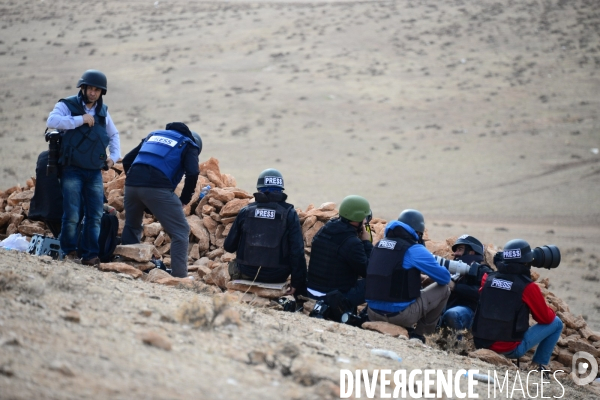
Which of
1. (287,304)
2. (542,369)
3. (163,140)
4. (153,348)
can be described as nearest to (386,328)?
(287,304)

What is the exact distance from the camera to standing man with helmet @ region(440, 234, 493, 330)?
7652 millimetres

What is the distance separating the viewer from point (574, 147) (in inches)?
1104

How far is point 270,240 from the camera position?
24.9ft

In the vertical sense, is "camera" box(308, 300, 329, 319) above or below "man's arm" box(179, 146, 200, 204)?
below

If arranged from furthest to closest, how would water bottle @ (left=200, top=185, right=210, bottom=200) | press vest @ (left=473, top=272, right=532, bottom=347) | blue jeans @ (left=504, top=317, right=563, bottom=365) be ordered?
1. water bottle @ (left=200, top=185, right=210, bottom=200)
2. blue jeans @ (left=504, top=317, right=563, bottom=365)
3. press vest @ (left=473, top=272, right=532, bottom=347)

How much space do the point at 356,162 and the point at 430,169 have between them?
2.79 metres

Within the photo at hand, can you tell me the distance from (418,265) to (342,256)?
93cm

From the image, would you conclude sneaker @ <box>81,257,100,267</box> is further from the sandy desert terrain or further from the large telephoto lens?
the sandy desert terrain

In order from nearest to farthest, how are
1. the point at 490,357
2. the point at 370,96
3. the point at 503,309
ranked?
the point at 490,357
the point at 503,309
the point at 370,96

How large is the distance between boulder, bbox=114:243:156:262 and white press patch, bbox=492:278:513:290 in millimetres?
3730

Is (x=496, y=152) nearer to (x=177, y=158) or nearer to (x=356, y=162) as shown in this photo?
(x=356, y=162)

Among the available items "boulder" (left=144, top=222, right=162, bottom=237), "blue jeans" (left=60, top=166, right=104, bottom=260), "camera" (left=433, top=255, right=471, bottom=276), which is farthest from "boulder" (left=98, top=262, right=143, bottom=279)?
"camera" (left=433, top=255, right=471, bottom=276)

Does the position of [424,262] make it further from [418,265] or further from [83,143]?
[83,143]

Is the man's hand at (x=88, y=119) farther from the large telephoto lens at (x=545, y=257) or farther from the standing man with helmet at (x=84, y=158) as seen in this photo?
the large telephoto lens at (x=545, y=257)
